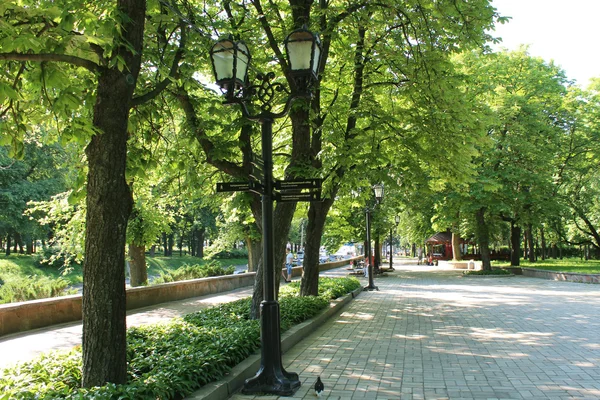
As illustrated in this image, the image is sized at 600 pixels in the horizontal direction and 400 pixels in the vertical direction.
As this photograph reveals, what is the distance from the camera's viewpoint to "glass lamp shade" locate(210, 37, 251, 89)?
582cm

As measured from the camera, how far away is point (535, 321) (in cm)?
1123

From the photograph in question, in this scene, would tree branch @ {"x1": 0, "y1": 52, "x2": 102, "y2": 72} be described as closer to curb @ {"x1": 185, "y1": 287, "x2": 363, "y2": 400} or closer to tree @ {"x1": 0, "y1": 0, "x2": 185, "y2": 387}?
tree @ {"x1": 0, "y1": 0, "x2": 185, "y2": 387}

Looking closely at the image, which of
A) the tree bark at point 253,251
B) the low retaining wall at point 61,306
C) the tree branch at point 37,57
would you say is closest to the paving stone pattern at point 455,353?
the tree branch at point 37,57

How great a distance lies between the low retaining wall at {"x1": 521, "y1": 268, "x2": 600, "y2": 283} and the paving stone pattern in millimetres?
8800

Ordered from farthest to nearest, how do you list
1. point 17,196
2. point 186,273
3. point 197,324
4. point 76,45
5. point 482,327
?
1. point 17,196
2. point 186,273
3. point 482,327
4. point 197,324
5. point 76,45

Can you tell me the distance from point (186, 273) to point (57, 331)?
30.2 ft

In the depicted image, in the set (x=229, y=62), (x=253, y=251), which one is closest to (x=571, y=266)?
(x=253, y=251)

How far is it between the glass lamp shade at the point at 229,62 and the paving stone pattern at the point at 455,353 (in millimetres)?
3809

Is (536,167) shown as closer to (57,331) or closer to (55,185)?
(57,331)

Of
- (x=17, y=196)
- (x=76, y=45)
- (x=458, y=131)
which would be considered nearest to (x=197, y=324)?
(x=76, y=45)

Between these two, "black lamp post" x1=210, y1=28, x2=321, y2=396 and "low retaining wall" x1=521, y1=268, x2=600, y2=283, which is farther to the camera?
"low retaining wall" x1=521, y1=268, x2=600, y2=283

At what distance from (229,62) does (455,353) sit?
586cm

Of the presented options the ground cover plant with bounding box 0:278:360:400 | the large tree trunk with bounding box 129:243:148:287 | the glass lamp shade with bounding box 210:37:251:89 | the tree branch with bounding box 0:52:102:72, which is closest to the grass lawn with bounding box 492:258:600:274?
the large tree trunk with bounding box 129:243:148:287

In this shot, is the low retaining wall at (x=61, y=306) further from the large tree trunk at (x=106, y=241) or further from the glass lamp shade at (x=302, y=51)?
the glass lamp shade at (x=302, y=51)
